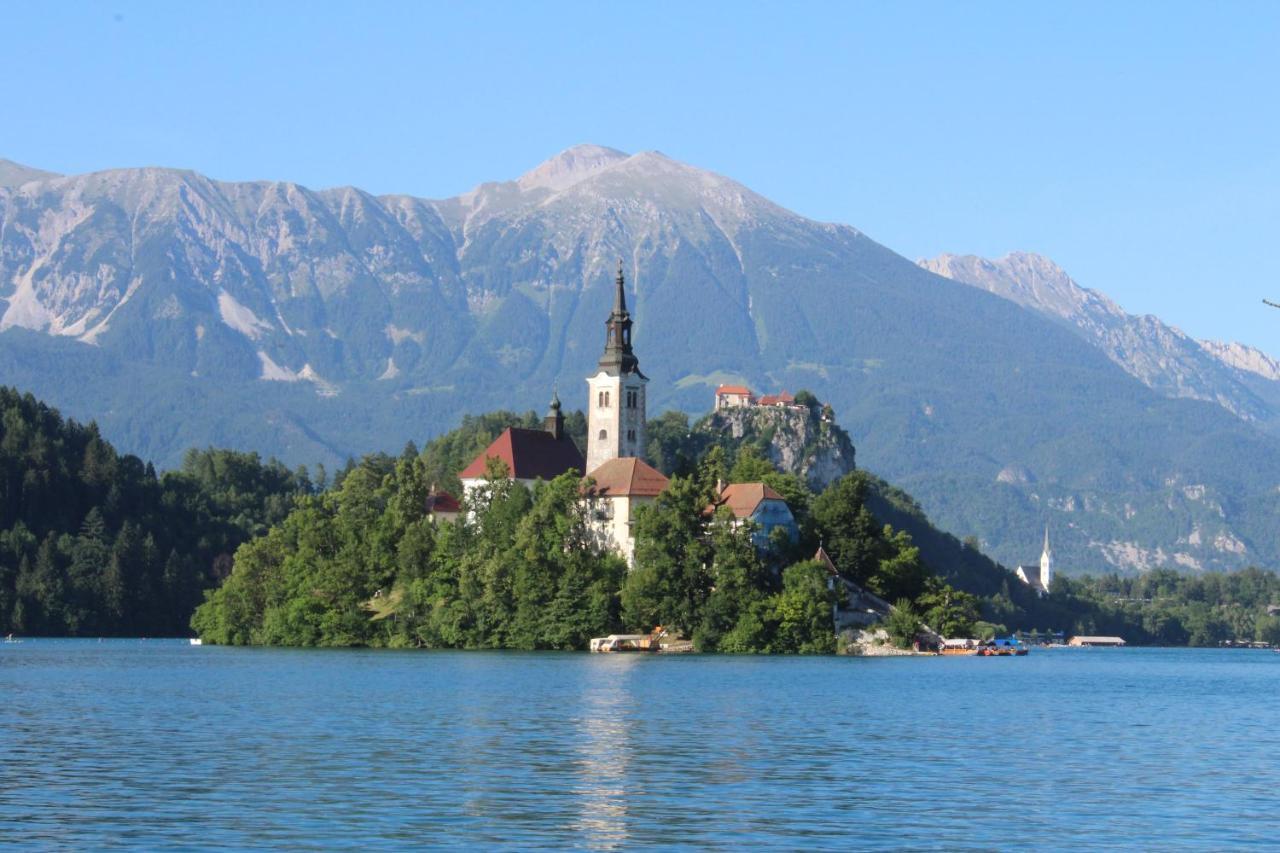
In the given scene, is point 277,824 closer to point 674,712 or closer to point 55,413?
point 674,712

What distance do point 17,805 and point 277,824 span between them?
20.0 feet

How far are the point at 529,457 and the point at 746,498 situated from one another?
95.5ft

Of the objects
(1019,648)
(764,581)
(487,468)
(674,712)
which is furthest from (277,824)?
(1019,648)

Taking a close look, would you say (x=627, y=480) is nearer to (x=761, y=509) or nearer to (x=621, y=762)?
(x=761, y=509)

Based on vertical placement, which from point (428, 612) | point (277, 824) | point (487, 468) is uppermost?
point (487, 468)

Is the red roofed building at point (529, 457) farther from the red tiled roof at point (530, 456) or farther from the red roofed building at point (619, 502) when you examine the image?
the red roofed building at point (619, 502)

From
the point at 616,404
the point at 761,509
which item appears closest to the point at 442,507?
the point at 616,404

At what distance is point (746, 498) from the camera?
13000 cm

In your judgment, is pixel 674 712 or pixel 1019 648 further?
pixel 1019 648

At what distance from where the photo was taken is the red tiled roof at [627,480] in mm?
134500

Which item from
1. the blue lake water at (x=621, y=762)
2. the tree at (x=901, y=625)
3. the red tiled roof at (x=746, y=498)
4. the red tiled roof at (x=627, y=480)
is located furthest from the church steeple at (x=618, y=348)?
the blue lake water at (x=621, y=762)

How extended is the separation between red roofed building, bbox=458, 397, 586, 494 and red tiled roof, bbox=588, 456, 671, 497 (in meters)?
11.2

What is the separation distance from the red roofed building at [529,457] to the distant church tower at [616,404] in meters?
2.13

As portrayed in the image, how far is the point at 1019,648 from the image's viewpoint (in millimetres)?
167000
